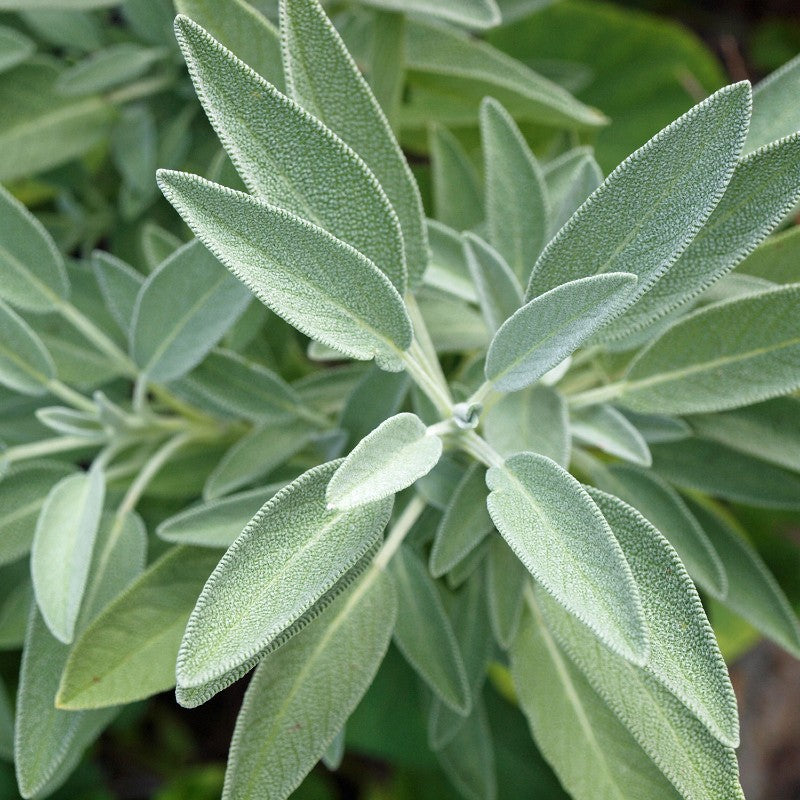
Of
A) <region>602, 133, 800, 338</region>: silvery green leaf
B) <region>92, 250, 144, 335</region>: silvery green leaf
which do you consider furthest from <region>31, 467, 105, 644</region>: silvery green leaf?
<region>602, 133, 800, 338</region>: silvery green leaf

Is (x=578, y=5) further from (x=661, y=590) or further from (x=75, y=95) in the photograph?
(x=661, y=590)

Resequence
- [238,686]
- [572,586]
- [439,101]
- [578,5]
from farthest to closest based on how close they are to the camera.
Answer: [238,686] < [578,5] < [439,101] < [572,586]

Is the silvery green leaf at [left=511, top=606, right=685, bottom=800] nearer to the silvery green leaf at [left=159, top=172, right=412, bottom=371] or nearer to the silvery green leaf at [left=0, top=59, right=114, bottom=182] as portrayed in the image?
the silvery green leaf at [left=159, top=172, right=412, bottom=371]

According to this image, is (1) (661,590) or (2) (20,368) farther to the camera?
(2) (20,368)

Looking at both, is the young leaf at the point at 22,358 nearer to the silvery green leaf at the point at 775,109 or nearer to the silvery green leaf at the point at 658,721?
the silvery green leaf at the point at 658,721

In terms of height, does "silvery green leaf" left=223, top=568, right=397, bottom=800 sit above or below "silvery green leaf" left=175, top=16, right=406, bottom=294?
below

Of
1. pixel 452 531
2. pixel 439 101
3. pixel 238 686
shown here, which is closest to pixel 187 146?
pixel 439 101
